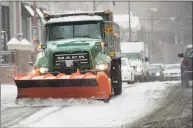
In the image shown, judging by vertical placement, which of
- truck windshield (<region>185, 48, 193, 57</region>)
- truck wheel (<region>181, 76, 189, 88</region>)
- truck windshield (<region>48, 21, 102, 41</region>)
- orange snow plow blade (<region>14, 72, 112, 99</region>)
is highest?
truck windshield (<region>48, 21, 102, 41</region>)

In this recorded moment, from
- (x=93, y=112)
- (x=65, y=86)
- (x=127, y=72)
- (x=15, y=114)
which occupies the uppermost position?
(x=65, y=86)

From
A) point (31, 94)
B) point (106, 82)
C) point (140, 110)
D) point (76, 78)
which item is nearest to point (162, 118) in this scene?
point (140, 110)

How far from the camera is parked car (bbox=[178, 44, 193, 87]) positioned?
3893 mm

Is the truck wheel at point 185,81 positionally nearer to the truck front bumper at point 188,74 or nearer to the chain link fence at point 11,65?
the truck front bumper at point 188,74

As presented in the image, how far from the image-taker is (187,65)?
4461 millimetres

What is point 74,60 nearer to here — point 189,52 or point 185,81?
point 185,81

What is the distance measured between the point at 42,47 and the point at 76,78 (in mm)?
1095

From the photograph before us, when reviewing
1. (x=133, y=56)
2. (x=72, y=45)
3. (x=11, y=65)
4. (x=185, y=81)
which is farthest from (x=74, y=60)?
(x=133, y=56)

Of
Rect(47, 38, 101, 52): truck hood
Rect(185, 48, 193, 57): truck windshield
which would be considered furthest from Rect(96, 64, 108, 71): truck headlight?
Rect(185, 48, 193, 57): truck windshield

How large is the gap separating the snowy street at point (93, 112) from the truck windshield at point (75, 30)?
1263mm

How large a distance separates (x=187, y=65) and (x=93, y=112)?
2.51 metres

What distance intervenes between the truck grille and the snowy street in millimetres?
818

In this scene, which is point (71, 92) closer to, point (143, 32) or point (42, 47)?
point (42, 47)

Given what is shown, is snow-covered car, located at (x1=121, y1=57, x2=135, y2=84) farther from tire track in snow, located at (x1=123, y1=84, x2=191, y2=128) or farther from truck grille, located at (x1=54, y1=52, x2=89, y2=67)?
truck grille, located at (x1=54, y1=52, x2=89, y2=67)
